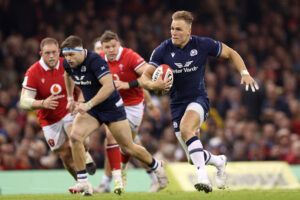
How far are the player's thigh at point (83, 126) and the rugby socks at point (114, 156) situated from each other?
1389 mm

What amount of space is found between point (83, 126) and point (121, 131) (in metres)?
0.61

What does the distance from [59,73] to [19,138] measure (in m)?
5.87

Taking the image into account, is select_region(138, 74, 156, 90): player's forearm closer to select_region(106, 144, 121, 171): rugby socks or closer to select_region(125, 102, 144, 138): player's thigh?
Answer: select_region(106, 144, 121, 171): rugby socks

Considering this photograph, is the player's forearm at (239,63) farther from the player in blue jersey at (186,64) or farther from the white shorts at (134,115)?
the white shorts at (134,115)

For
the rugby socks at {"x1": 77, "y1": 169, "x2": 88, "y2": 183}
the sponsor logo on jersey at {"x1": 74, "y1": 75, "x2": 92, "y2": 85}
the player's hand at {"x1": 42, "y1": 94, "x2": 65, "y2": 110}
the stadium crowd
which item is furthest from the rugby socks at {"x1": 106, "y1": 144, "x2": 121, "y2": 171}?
the stadium crowd

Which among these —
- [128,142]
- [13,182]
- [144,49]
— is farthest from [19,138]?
[128,142]

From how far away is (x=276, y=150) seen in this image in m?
23.2

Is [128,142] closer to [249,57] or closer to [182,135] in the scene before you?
[182,135]

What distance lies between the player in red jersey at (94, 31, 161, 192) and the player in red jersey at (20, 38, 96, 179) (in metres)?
0.50

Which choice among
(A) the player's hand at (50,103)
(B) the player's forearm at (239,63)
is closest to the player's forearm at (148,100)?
(A) the player's hand at (50,103)

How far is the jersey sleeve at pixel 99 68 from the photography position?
14.6 m

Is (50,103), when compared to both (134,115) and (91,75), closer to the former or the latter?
(91,75)

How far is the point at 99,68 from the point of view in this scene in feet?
47.9

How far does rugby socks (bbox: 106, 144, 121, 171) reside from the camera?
52.7 feet
